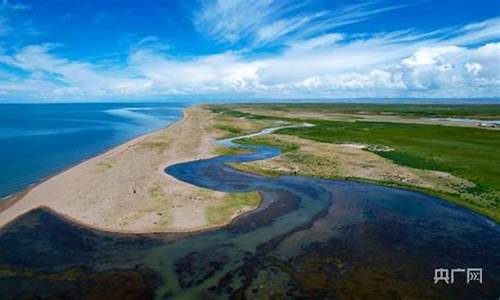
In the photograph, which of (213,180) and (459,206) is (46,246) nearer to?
(213,180)

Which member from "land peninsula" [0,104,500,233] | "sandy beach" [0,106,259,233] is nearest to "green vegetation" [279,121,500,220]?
"land peninsula" [0,104,500,233]

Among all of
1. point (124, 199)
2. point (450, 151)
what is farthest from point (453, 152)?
point (124, 199)

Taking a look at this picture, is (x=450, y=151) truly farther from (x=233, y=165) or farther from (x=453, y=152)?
(x=233, y=165)

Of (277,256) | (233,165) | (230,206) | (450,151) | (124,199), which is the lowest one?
(450,151)

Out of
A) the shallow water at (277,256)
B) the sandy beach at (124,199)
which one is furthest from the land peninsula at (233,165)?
the shallow water at (277,256)

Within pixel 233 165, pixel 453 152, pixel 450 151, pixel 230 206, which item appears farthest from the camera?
pixel 450 151

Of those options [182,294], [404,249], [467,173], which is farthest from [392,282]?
[467,173]

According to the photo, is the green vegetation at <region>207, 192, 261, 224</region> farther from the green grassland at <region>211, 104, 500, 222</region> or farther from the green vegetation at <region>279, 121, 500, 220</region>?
the green vegetation at <region>279, 121, 500, 220</region>
